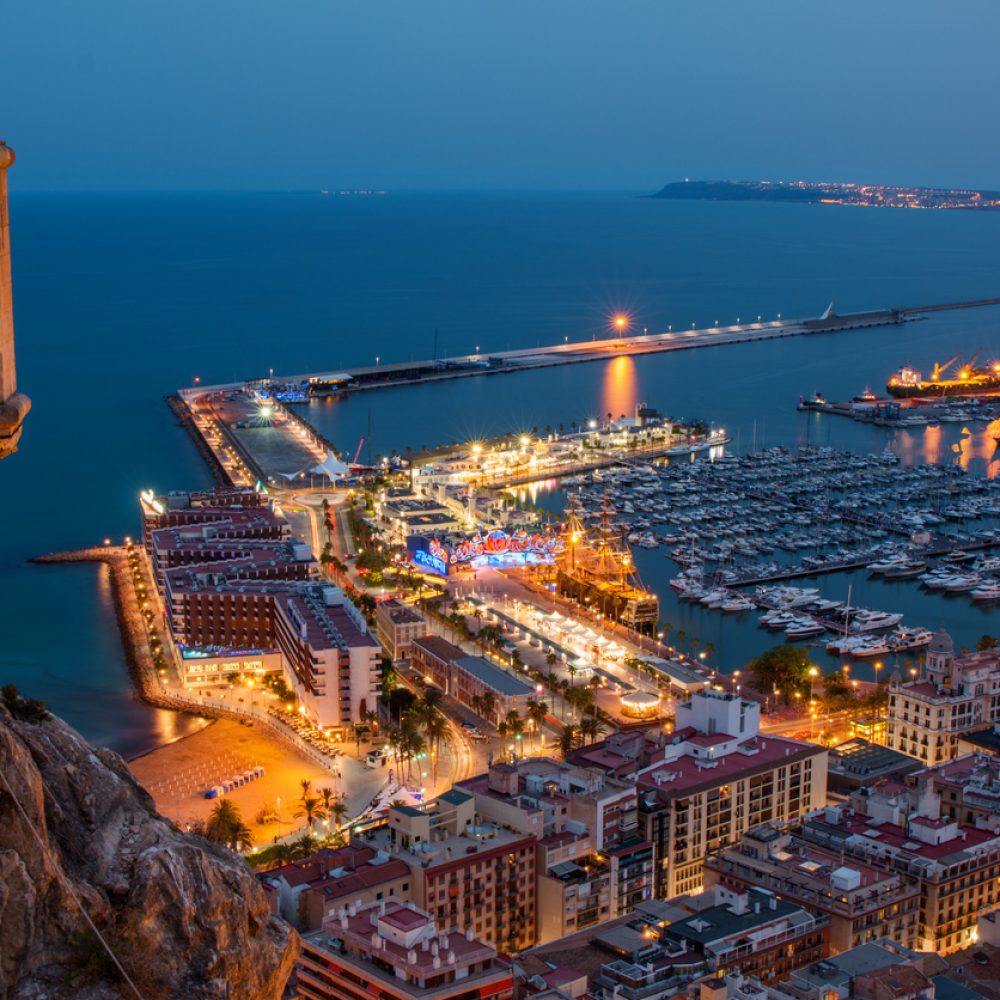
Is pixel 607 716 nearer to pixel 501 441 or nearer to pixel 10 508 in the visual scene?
pixel 10 508

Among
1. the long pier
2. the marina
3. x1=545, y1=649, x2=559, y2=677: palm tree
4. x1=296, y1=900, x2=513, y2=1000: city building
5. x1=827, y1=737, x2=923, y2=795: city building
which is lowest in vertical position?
the marina

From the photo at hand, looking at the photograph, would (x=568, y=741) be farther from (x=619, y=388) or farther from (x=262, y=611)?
(x=619, y=388)

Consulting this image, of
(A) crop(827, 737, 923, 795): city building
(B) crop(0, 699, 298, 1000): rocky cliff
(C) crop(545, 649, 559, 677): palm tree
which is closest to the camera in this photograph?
(B) crop(0, 699, 298, 1000): rocky cliff

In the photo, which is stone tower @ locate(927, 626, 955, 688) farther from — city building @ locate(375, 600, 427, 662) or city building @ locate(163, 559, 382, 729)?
city building @ locate(375, 600, 427, 662)

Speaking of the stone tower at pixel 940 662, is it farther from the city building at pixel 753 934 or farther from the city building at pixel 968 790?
the city building at pixel 753 934

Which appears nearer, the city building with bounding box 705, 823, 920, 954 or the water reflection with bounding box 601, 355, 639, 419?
the city building with bounding box 705, 823, 920, 954

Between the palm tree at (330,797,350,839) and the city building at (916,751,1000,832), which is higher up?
the city building at (916,751,1000,832)

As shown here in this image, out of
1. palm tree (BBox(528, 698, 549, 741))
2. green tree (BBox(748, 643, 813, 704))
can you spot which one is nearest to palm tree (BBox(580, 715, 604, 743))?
palm tree (BBox(528, 698, 549, 741))

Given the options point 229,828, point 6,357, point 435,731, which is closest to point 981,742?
point 435,731
